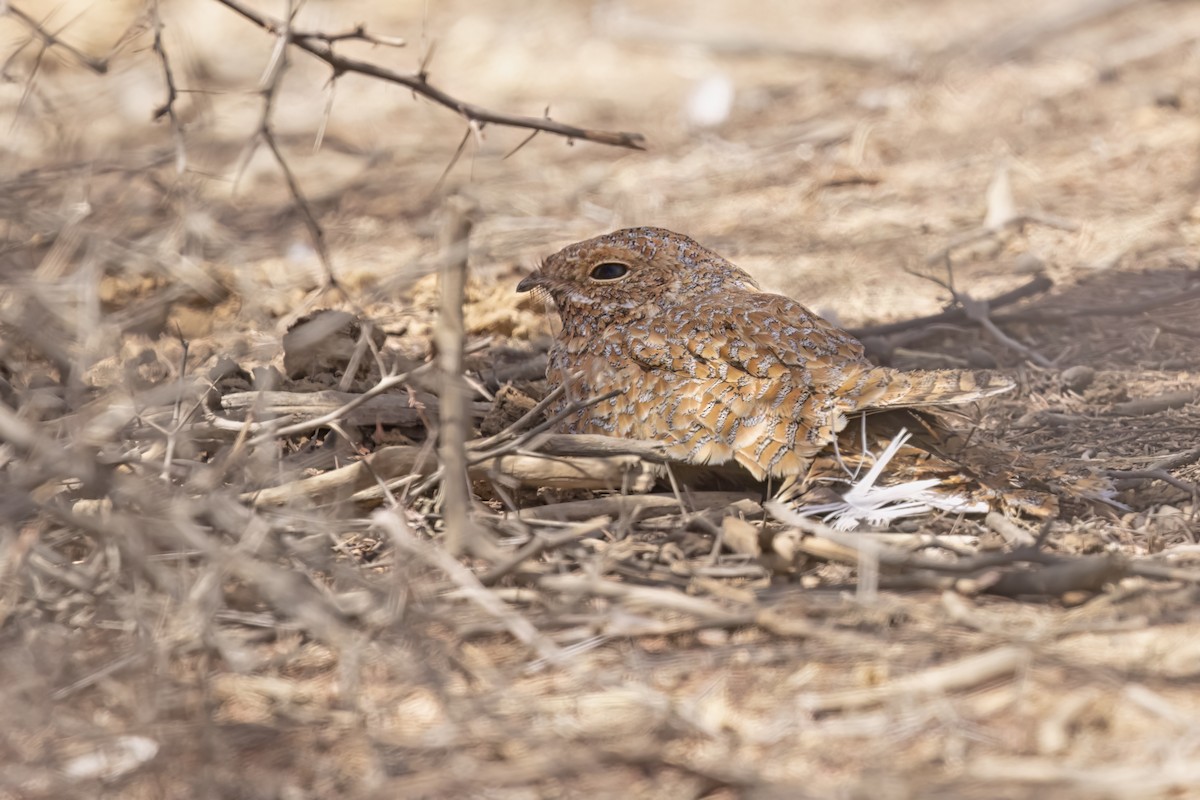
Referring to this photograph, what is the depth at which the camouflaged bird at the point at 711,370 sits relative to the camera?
3.68 m

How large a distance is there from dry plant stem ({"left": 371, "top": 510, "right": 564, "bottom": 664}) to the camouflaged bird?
0.72 meters

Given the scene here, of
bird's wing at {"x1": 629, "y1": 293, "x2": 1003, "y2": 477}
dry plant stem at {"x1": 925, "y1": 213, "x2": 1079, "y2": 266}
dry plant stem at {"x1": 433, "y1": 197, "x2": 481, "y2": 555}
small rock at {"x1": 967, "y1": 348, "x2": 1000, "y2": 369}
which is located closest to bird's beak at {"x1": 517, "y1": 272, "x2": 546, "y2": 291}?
bird's wing at {"x1": 629, "y1": 293, "x2": 1003, "y2": 477}

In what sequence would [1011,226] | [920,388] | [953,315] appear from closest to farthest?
1. [920,388]
2. [953,315]
3. [1011,226]

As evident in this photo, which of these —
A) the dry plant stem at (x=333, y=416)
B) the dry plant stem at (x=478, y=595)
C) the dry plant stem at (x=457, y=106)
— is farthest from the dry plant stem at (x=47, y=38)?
the dry plant stem at (x=478, y=595)

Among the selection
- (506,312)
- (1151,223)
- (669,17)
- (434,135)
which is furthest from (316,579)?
(669,17)

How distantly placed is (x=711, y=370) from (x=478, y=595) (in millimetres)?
1356

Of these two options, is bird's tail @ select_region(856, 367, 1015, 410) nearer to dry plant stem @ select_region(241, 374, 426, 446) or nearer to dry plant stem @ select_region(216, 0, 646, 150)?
dry plant stem @ select_region(216, 0, 646, 150)

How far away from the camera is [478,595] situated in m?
2.78

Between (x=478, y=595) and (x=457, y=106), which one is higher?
(x=457, y=106)

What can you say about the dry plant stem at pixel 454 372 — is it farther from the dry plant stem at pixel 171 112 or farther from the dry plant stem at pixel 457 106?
the dry plant stem at pixel 457 106

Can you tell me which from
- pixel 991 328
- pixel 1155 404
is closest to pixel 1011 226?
pixel 991 328

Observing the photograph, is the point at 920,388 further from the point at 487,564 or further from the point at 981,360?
the point at 981,360

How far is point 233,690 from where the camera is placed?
2.86 m

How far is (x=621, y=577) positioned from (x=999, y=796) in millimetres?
1192
